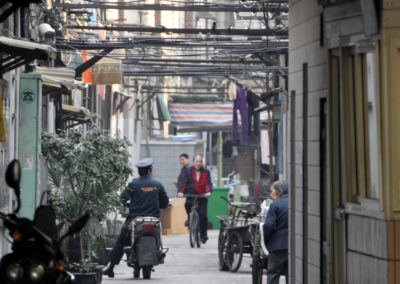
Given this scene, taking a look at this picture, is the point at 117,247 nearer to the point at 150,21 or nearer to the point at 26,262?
the point at 26,262

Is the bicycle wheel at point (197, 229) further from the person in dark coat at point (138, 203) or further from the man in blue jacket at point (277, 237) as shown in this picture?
the man in blue jacket at point (277, 237)

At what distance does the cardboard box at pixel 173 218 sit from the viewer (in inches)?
990

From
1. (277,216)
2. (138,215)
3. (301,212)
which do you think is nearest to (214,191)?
(138,215)

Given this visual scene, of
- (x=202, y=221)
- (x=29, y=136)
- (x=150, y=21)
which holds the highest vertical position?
(x=150, y=21)

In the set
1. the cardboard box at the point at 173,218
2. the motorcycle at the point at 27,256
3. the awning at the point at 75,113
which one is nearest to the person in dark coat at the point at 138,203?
the awning at the point at 75,113

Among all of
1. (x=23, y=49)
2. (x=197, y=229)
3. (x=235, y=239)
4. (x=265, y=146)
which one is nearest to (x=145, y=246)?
(x=235, y=239)

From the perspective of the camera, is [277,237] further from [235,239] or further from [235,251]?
[235,251]

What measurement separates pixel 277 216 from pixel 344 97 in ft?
13.4

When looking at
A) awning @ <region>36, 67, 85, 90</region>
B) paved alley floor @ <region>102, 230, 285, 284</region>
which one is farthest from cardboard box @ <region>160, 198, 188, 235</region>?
awning @ <region>36, 67, 85, 90</region>

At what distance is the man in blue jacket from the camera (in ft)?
41.4

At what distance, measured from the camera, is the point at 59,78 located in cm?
1642

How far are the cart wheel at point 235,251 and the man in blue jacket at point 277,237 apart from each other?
3.15m

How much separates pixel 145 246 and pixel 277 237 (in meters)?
3.29

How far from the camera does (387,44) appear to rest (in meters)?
7.86
